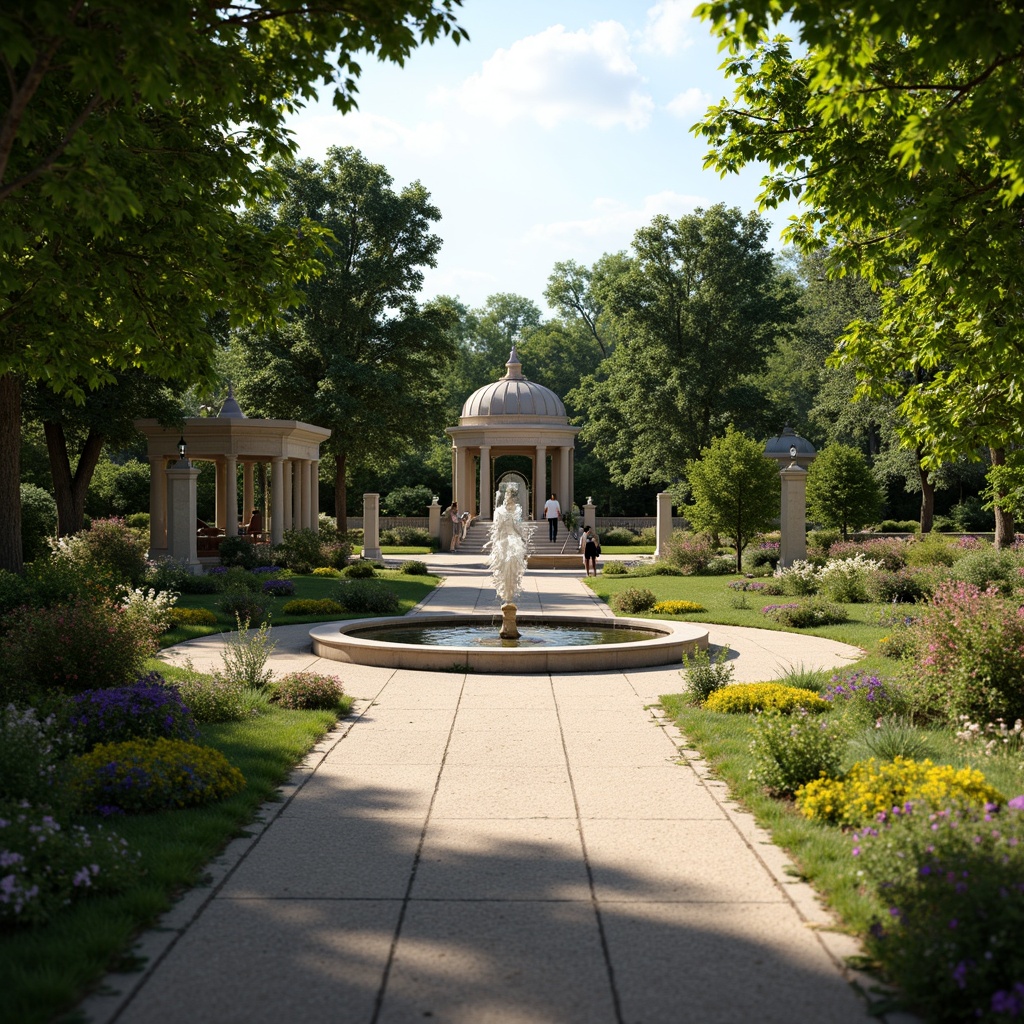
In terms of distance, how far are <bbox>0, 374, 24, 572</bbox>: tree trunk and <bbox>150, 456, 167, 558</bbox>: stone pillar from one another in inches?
478

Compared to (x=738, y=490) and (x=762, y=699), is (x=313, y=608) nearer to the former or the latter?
(x=762, y=699)

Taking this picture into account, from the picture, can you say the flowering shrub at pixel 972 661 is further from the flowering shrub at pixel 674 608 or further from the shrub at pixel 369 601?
the shrub at pixel 369 601

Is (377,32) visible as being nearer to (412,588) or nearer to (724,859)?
(724,859)

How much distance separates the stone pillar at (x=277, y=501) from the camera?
33.4m

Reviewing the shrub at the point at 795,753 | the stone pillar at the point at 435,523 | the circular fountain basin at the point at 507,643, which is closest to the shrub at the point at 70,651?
the circular fountain basin at the point at 507,643

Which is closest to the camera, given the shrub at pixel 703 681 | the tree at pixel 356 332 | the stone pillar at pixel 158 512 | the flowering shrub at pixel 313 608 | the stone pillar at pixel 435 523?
the shrub at pixel 703 681

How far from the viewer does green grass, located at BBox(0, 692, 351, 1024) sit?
405cm

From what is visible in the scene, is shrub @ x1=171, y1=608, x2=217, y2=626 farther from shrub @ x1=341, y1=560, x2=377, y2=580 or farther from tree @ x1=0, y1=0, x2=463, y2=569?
shrub @ x1=341, y1=560, x2=377, y2=580

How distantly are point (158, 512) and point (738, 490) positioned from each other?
1789cm

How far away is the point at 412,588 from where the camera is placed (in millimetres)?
25516

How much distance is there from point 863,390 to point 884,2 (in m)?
7.93

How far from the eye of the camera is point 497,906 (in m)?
5.14

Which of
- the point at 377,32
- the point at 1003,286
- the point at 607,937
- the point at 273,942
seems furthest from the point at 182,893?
the point at 1003,286

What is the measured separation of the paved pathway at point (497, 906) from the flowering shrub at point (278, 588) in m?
14.4
